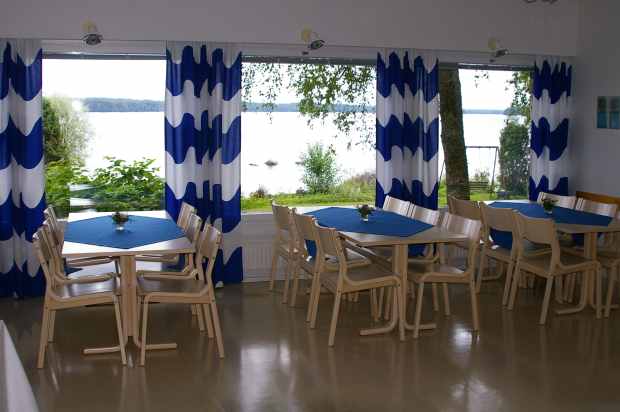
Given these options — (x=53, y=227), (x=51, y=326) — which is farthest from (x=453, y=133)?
(x=51, y=326)

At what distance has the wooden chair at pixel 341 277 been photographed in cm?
482

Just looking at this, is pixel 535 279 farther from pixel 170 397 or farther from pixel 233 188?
pixel 170 397

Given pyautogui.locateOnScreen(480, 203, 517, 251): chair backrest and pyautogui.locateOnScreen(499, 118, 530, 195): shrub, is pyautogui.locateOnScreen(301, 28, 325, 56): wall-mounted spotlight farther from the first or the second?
pyautogui.locateOnScreen(499, 118, 530, 195): shrub

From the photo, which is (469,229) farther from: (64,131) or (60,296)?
(64,131)

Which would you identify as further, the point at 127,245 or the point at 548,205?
the point at 548,205

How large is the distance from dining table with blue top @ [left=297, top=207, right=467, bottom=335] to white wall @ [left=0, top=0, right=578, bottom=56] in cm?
209

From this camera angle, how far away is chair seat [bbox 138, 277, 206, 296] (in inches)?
183

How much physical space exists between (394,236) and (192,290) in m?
1.51

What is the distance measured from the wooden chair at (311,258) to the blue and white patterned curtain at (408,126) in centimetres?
142

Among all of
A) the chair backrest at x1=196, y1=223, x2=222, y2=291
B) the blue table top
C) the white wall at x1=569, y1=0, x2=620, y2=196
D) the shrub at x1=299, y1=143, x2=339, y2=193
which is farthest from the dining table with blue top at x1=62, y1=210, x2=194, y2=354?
the white wall at x1=569, y1=0, x2=620, y2=196

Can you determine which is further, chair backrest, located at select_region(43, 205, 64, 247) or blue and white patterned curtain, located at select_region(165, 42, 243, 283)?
blue and white patterned curtain, located at select_region(165, 42, 243, 283)

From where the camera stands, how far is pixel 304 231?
211 inches

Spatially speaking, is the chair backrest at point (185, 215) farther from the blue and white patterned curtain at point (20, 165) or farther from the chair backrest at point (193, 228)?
the blue and white patterned curtain at point (20, 165)

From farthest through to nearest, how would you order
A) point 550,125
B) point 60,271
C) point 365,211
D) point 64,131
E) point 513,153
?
point 513,153, point 550,125, point 64,131, point 365,211, point 60,271
